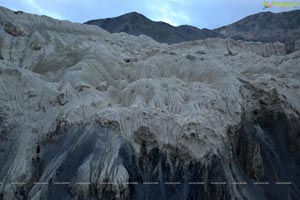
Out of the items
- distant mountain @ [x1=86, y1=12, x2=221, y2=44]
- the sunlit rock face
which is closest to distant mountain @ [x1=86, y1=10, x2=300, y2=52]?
distant mountain @ [x1=86, y1=12, x2=221, y2=44]

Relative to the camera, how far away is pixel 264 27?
351 ft

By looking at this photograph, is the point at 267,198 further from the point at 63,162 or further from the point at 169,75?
the point at 169,75

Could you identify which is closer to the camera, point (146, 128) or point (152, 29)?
point (146, 128)

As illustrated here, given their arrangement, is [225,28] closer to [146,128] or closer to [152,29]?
[152,29]

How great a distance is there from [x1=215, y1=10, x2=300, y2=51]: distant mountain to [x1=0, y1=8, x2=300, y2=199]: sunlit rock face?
52.4 metres

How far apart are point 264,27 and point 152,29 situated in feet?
Result: 89.7

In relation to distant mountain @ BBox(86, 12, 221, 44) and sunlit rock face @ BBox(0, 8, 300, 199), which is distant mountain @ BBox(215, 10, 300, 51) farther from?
sunlit rock face @ BBox(0, 8, 300, 199)

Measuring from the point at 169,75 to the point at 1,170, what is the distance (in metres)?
16.2

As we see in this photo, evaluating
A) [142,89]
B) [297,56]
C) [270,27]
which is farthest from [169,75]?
[270,27]

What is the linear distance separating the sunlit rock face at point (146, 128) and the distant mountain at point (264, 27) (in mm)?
52394

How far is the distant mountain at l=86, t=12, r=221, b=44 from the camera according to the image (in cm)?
8918

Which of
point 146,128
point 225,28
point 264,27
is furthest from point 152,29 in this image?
point 146,128

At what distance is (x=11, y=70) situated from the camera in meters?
38.5

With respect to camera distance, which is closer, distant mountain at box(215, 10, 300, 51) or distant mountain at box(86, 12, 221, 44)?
distant mountain at box(86, 12, 221, 44)
